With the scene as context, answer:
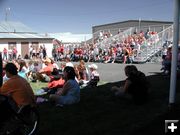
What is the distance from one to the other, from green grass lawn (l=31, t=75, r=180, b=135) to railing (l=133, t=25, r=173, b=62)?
1953cm

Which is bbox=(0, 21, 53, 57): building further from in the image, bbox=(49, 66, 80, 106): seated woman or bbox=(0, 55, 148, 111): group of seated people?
bbox=(49, 66, 80, 106): seated woman

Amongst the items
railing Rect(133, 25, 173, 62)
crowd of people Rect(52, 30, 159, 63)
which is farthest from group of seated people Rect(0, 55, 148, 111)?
crowd of people Rect(52, 30, 159, 63)

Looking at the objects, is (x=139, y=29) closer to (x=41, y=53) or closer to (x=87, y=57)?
(x=87, y=57)

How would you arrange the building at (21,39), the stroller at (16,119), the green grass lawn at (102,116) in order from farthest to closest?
the building at (21,39), the green grass lawn at (102,116), the stroller at (16,119)

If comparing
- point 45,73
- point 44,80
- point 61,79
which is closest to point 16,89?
point 61,79

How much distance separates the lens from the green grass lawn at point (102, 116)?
6.65 m

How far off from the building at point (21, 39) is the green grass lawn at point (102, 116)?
37.2 meters

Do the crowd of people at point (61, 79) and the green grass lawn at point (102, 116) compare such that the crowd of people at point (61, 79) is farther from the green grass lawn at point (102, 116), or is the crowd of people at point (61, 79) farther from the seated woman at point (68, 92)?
the green grass lawn at point (102, 116)

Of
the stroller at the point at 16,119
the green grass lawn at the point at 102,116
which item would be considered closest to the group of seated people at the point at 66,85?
the green grass lawn at the point at 102,116

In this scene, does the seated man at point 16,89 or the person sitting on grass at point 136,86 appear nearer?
the seated man at point 16,89

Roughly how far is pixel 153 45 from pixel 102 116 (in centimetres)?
2334

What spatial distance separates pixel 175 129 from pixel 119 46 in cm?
2714

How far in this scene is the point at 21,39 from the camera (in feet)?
156

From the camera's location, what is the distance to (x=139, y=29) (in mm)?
38219
